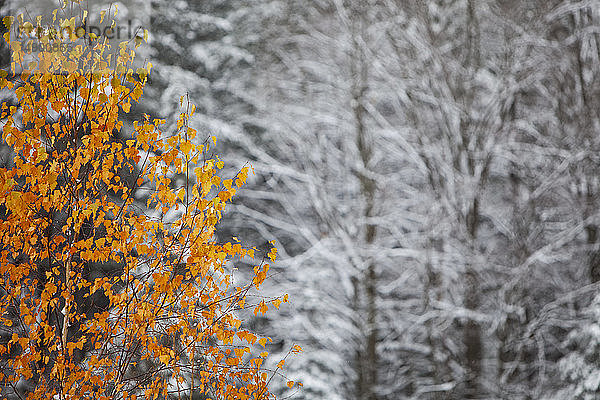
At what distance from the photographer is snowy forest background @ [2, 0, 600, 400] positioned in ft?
13.6

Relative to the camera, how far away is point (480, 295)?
4.31 m

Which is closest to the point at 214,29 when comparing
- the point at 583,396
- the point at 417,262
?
the point at 417,262

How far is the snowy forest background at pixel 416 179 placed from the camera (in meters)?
4.15

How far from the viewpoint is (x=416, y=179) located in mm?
4547

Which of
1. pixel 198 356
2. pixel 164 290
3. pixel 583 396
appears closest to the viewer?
pixel 164 290

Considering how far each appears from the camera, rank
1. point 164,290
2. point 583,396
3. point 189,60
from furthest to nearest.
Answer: point 189,60, point 583,396, point 164,290

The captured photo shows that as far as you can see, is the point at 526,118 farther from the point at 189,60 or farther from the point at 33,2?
the point at 33,2

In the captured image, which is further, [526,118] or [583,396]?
[526,118]

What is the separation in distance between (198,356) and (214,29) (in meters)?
2.55

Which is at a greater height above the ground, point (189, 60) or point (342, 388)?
point (189, 60)
